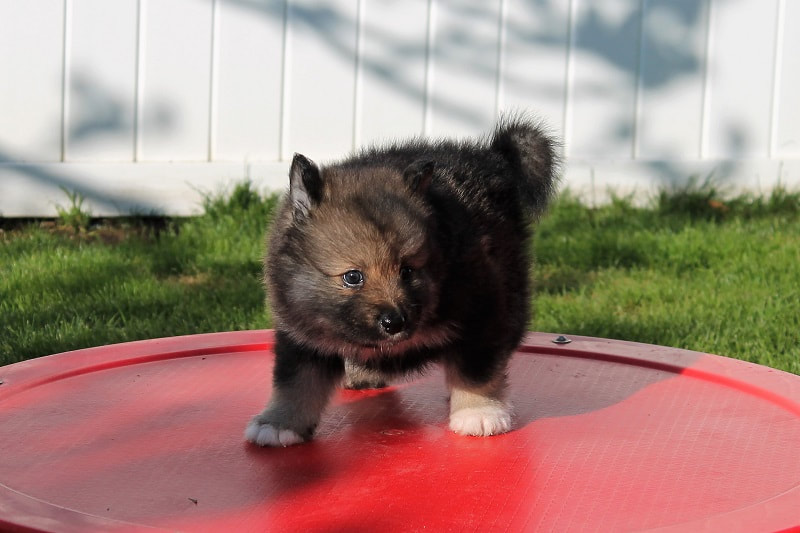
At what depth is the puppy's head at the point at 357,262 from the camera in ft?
8.05

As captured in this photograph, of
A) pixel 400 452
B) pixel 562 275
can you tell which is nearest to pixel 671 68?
pixel 562 275

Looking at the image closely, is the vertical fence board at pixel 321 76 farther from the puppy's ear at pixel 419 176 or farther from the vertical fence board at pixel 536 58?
the puppy's ear at pixel 419 176

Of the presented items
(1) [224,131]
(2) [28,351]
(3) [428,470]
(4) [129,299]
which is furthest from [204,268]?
(3) [428,470]

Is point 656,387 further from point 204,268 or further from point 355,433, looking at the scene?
point 204,268

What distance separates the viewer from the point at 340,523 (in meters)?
2.09

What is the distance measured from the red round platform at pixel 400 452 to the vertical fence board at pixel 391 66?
2678 millimetres

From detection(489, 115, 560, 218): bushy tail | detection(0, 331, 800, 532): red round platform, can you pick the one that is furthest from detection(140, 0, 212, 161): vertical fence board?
detection(489, 115, 560, 218): bushy tail

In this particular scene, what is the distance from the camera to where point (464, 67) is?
6.03 metres

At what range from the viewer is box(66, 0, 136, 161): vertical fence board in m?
5.63

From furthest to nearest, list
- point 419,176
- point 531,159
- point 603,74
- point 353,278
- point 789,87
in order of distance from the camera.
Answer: point 789,87
point 603,74
point 531,159
point 419,176
point 353,278

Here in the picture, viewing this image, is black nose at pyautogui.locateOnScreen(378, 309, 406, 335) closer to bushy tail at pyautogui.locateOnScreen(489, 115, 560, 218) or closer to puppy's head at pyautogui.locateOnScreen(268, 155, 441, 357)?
puppy's head at pyautogui.locateOnScreen(268, 155, 441, 357)

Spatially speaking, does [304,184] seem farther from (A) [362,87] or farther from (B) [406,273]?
(A) [362,87]

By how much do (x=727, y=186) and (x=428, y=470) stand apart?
4462 millimetres

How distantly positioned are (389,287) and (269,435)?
498 millimetres
